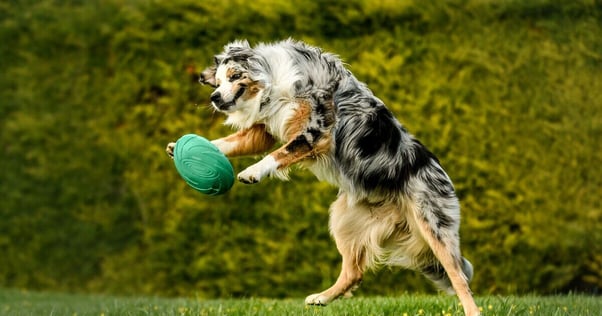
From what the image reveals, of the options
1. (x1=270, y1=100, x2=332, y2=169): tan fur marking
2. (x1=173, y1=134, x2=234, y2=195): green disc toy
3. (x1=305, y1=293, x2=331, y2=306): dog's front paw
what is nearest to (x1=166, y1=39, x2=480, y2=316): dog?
(x1=270, y1=100, x2=332, y2=169): tan fur marking

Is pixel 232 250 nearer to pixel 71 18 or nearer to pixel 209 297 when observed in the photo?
pixel 209 297

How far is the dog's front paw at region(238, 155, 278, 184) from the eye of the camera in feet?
18.9

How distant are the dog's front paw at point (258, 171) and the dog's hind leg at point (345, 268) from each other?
2.78ft

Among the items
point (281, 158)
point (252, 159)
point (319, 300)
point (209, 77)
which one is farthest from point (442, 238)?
point (252, 159)

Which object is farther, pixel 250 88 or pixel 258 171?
pixel 250 88

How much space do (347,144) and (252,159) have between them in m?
3.01

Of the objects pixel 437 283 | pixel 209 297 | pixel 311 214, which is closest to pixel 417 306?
pixel 437 283

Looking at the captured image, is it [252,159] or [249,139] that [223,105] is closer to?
[249,139]

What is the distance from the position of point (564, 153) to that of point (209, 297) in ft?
12.2

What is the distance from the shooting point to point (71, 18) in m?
10.1

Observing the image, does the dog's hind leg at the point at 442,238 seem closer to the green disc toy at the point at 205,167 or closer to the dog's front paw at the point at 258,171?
the dog's front paw at the point at 258,171

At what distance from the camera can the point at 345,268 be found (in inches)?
257

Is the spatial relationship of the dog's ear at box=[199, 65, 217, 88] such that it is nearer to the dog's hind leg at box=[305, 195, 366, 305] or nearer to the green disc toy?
the green disc toy

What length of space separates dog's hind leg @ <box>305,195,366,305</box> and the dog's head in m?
1.00
